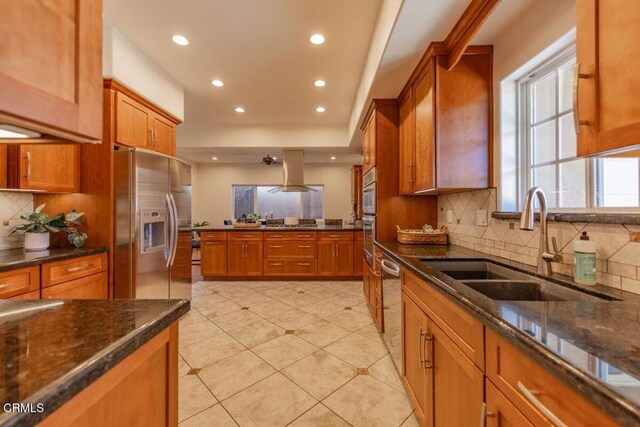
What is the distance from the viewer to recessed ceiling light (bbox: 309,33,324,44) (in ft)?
7.95

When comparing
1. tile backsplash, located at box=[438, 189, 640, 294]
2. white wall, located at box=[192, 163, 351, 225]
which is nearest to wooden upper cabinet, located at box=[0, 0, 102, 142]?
tile backsplash, located at box=[438, 189, 640, 294]

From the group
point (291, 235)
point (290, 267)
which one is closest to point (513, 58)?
point (291, 235)

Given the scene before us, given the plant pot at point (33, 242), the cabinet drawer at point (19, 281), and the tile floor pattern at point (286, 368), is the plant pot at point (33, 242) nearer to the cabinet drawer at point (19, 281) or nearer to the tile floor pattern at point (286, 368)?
the cabinet drawer at point (19, 281)

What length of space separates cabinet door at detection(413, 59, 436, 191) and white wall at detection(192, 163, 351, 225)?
5067 millimetres

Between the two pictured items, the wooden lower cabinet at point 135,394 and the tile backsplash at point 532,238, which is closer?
the wooden lower cabinet at point 135,394

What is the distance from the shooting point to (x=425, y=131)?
2088mm

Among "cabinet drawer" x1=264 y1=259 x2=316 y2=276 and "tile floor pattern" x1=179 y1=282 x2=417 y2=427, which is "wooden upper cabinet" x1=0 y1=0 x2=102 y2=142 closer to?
"tile floor pattern" x1=179 y1=282 x2=417 y2=427

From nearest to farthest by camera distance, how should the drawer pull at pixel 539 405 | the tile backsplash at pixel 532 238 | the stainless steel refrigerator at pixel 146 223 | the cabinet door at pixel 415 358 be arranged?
1. the drawer pull at pixel 539 405
2. the tile backsplash at pixel 532 238
3. the cabinet door at pixel 415 358
4. the stainless steel refrigerator at pixel 146 223

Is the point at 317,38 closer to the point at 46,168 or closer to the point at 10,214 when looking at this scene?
the point at 46,168

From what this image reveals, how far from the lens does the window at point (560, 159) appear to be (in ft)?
4.15

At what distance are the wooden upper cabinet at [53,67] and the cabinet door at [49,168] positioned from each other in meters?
2.05

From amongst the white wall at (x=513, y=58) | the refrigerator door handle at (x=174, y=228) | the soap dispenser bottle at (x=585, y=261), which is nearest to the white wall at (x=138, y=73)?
the refrigerator door handle at (x=174, y=228)

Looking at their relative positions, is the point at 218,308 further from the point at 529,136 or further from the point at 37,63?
the point at 529,136

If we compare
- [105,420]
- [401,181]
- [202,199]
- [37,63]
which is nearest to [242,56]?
[401,181]
